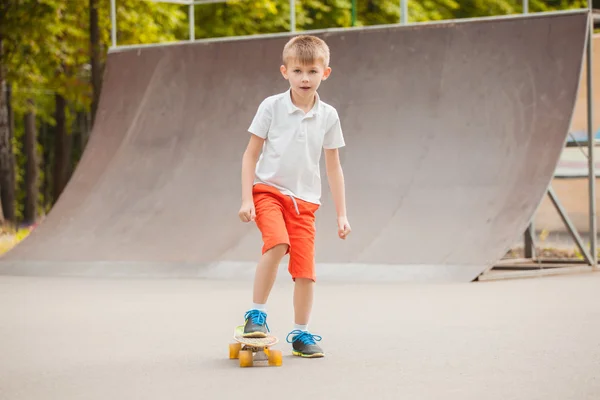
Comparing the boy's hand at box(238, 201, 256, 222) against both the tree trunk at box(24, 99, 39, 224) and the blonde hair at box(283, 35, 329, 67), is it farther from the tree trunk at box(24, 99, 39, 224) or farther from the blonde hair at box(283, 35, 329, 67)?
the tree trunk at box(24, 99, 39, 224)

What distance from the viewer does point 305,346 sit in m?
5.50

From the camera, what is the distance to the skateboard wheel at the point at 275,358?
5.25 m

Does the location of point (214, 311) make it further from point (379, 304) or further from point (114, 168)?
point (114, 168)

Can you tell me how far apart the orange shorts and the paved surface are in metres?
0.48

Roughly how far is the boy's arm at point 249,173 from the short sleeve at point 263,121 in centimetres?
4

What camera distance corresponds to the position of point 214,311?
7.62m

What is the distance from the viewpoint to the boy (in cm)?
542

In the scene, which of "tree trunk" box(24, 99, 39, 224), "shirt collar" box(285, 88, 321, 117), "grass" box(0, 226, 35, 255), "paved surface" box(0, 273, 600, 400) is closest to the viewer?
"paved surface" box(0, 273, 600, 400)

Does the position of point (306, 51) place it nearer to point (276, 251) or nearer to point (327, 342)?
point (276, 251)

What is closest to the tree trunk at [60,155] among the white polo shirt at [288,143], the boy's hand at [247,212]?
the white polo shirt at [288,143]

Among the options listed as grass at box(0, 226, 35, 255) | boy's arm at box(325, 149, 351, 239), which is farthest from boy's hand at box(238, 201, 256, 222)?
grass at box(0, 226, 35, 255)

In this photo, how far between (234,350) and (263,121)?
1.16 m

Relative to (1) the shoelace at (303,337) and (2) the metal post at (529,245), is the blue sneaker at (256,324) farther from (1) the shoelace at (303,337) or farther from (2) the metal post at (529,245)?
(2) the metal post at (529,245)

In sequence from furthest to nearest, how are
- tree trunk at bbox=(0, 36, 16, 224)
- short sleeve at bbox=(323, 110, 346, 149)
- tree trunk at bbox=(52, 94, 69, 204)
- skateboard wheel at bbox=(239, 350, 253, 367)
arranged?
tree trunk at bbox=(52, 94, 69, 204) → tree trunk at bbox=(0, 36, 16, 224) → short sleeve at bbox=(323, 110, 346, 149) → skateboard wheel at bbox=(239, 350, 253, 367)
